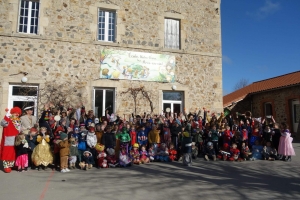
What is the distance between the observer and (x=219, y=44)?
13148mm

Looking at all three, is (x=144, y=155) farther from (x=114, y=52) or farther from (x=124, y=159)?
(x=114, y=52)

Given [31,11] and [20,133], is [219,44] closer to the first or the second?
[31,11]

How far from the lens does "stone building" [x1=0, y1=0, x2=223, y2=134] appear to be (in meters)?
10.1

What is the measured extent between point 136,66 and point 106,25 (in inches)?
88.2

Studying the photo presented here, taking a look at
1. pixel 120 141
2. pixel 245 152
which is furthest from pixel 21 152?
pixel 245 152

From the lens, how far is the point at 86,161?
24.2 feet

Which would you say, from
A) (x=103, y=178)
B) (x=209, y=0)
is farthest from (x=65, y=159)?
(x=209, y=0)

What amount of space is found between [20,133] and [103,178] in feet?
9.55

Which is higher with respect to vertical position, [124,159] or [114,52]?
[114,52]

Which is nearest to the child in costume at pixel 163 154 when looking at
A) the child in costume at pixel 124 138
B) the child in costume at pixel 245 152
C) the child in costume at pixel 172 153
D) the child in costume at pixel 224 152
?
the child in costume at pixel 172 153


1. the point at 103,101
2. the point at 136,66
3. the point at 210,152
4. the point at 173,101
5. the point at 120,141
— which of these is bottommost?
the point at 210,152

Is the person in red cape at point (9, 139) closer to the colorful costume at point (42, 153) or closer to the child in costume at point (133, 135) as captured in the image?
the colorful costume at point (42, 153)

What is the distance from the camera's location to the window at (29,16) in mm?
10406

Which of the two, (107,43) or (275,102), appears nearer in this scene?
(107,43)
